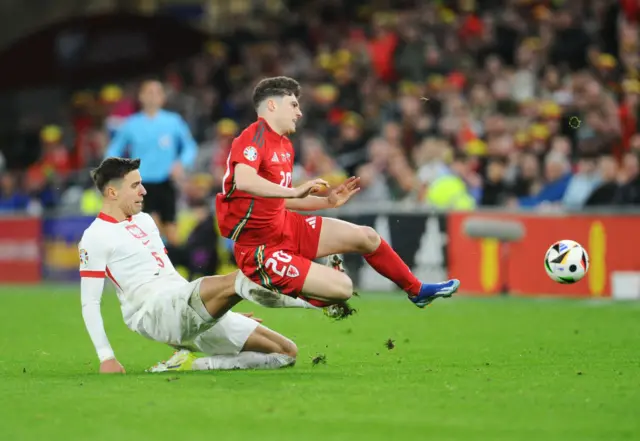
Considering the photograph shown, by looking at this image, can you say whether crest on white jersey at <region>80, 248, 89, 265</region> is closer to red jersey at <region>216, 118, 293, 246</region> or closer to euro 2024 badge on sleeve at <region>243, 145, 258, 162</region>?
red jersey at <region>216, 118, 293, 246</region>

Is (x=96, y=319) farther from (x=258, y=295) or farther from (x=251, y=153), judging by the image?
(x=251, y=153)

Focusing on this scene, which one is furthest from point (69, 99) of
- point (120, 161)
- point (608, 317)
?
point (120, 161)

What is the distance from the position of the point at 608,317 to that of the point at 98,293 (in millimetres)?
6069

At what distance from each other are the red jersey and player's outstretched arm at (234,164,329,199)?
180mm

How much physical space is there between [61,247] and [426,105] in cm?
585

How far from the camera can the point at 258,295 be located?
8.60 metres

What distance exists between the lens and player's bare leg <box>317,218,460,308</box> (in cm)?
900

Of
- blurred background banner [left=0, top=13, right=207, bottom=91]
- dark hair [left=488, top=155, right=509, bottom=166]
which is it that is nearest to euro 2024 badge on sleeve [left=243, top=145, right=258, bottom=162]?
dark hair [left=488, top=155, right=509, bottom=166]

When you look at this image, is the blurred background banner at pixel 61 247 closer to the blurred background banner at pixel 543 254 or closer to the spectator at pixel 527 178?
the blurred background banner at pixel 543 254

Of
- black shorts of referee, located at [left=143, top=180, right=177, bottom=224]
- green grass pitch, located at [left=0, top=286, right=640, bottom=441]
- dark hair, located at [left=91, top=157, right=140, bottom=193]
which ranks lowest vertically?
green grass pitch, located at [left=0, top=286, right=640, bottom=441]

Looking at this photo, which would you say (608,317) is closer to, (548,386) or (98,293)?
(548,386)

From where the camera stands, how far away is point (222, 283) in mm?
8461

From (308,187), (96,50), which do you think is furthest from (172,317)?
(96,50)

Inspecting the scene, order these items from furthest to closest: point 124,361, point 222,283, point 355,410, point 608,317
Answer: point 608,317 → point 124,361 → point 222,283 → point 355,410
